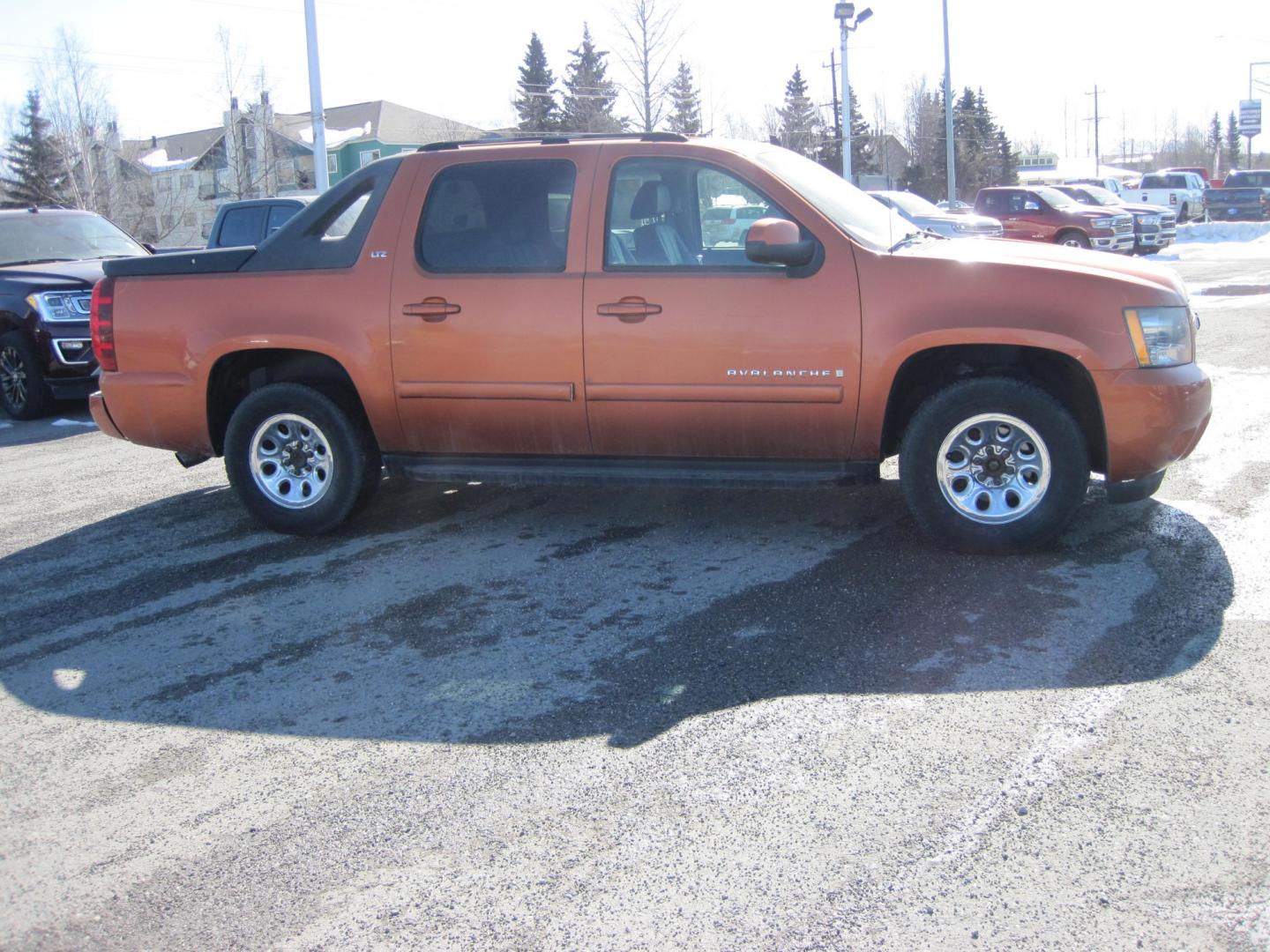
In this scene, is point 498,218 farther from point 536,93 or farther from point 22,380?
point 536,93

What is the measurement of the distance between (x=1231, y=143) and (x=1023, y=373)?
128 meters

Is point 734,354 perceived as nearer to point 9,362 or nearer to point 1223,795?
point 1223,795

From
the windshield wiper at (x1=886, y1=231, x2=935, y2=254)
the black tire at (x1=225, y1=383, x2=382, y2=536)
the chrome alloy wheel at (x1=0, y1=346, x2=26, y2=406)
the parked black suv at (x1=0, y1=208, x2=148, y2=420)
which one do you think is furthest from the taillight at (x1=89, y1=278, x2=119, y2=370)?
the chrome alloy wheel at (x1=0, y1=346, x2=26, y2=406)

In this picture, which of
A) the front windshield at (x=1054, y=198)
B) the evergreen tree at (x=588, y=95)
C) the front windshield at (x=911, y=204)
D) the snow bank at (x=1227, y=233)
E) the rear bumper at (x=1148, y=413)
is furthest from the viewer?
the evergreen tree at (x=588, y=95)

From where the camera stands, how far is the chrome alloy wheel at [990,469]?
523 cm

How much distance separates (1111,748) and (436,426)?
138 inches

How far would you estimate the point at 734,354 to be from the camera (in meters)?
5.36

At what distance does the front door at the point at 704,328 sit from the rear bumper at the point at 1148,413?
1069mm

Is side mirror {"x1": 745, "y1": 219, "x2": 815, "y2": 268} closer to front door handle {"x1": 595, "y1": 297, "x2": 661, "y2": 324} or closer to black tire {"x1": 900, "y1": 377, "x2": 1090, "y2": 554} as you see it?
front door handle {"x1": 595, "y1": 297, "x2": 661, "y2": 324}

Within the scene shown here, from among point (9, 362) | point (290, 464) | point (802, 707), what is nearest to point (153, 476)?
point (290, 464)

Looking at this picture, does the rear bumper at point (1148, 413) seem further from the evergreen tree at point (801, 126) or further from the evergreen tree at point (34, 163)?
the evergreen tree at point (34, 163)

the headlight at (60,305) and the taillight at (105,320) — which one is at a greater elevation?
the headlight at (60,305)

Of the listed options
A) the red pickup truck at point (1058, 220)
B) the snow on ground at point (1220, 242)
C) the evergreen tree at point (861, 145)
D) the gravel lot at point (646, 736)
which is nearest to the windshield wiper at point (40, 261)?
the gravel lot at point (646, 736)

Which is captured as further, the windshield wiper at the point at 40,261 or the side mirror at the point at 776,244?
the windshield wiper at the point at 40,261
